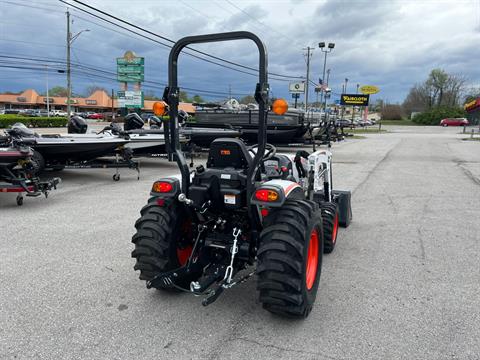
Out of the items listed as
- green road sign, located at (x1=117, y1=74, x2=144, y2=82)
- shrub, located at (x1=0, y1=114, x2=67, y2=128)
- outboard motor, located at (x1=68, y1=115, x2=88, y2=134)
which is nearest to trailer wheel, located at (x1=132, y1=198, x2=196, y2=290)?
outboard motor, located at (x1=68, y1=115, x2=88, y2=134)

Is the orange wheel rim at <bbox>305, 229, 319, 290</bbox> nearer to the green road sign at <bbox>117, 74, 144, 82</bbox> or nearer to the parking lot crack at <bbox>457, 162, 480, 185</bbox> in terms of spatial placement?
the parking lot crack at <bbox>457, 162, 480, 185</bbox>

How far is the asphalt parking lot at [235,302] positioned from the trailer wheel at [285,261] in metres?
0.23

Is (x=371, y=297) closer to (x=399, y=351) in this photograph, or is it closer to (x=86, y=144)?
(x=399, y=351)

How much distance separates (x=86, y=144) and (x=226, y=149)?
648 cm

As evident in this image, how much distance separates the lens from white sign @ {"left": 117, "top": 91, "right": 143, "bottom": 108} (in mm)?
31375

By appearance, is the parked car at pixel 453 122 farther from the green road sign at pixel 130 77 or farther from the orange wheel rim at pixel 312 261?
the orange wheel rim at pixel 312 261

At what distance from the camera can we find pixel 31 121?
3475 centimetres

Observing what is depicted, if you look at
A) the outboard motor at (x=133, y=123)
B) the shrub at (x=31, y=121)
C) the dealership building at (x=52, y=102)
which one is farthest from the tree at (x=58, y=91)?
the outboard motor at (x=133, y=123)

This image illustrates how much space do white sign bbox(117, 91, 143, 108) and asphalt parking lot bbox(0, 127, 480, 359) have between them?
1052 inches

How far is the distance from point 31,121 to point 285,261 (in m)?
37.6

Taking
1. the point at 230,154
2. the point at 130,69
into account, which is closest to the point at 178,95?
the point at 230,154

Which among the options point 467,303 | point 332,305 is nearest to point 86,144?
point 332,305

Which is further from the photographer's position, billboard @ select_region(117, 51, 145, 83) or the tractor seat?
billboard @ select_region(117, 51, 145, 83)

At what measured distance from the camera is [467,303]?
10.6 feet
